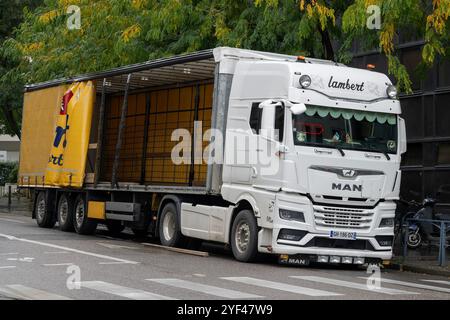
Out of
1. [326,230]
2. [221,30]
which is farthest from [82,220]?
[326,230]

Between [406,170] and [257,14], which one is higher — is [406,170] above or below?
below

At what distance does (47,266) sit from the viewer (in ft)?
47.7

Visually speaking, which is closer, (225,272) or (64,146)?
(225,272)

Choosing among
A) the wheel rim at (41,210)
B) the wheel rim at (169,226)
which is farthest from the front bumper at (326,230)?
the wheel rim at (41,210)

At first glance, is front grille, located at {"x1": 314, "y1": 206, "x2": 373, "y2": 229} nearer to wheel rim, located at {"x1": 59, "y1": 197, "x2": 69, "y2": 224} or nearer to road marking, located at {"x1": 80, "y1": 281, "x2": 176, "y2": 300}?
road marking, located at {"x1": 80, "y1": 281, "x2": 176, "y2": 300}

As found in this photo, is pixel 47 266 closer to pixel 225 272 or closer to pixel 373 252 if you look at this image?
pixel 225 272

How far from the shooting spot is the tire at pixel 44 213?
25.0 metres

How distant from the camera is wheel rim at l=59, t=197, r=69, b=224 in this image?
942 inches

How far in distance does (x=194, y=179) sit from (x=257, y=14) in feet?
16.0

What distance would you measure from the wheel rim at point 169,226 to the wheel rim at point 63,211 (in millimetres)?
5402

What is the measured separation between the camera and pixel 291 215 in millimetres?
15648

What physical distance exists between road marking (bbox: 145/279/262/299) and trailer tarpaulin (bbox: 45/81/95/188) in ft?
33.8
